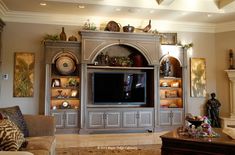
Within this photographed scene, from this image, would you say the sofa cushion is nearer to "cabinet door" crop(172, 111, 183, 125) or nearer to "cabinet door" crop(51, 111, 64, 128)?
A: "cabinet door" crop(51, 111, 64, 128)

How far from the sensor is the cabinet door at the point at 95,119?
6.16 metres

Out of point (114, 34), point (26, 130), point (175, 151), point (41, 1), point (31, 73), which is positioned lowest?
point (175, 151)

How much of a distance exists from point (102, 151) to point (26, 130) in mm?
1646

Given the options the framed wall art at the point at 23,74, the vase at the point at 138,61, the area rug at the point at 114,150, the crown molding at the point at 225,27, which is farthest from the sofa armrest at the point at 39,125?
the crown molding at the point at 225,27

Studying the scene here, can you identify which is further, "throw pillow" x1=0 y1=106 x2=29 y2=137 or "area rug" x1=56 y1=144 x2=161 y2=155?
"area rug" x1=56 y1=144 x2=161 y2=155

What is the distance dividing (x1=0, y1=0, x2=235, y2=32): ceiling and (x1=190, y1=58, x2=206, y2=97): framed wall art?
127 centimetres

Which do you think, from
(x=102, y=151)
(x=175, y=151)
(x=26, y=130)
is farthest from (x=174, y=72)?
(x=26, y=130)

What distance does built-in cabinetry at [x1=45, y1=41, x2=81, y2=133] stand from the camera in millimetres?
6031

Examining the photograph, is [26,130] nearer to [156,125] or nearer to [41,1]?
[41,1]

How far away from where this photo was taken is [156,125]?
6.53 m

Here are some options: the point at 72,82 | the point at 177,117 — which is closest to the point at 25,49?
the point at 72,82

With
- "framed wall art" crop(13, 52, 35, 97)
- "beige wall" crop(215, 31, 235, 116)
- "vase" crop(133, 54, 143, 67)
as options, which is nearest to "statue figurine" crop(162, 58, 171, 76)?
"vase" crop(133, 54, 143, 67)

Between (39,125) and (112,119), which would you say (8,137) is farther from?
(112,119)

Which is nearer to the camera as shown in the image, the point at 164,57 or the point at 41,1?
the point at 41,1
